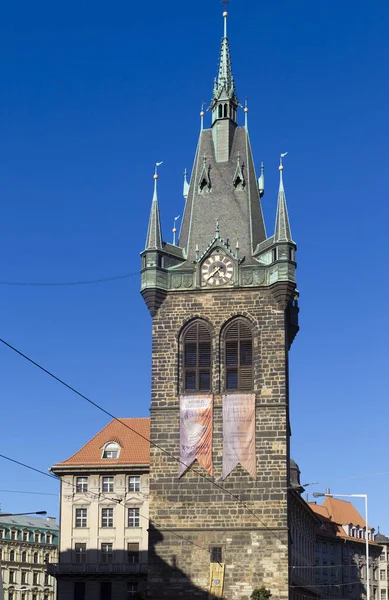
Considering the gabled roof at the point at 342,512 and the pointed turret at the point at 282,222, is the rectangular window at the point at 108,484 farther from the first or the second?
the gabled roof at the point at 342,512

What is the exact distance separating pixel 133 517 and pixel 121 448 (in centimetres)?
485

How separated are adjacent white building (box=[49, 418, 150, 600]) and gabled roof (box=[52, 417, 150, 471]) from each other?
64 millimetres

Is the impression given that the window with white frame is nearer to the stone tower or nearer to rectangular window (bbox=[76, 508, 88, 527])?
rectangular window (bbox=[76, 508, 88, 527])

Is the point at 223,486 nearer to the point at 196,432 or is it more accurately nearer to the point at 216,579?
the point at 196,432

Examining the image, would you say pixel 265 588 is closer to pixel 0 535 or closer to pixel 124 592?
pixel 124 592

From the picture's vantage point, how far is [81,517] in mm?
66750

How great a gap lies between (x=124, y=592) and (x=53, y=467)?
9315 millimetres

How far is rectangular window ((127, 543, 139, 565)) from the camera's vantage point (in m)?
65.6

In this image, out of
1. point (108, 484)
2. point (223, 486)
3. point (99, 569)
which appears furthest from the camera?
point (108, 484)

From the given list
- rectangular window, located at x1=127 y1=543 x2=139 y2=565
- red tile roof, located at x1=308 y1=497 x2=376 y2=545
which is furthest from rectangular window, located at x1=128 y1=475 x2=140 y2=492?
red tile roof, located at x1=308 y1=497 x2=376 y2=545

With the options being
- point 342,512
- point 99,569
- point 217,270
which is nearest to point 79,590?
point 99,569

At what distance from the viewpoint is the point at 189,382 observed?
52.0 m

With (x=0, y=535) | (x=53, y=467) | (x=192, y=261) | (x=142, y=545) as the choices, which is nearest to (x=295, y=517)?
(x=142, y=545)

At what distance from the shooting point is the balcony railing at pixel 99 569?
64.6 metres
